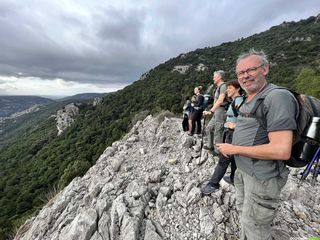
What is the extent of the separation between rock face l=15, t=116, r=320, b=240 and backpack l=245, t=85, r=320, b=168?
2.31 m

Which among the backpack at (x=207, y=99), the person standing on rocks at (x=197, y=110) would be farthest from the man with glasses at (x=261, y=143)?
the person standing on rocks at (x=197, y=110)

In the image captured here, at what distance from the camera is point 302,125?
192 cm

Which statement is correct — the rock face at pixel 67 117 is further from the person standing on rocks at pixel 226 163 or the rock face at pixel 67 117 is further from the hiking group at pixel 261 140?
the hiking group at pixel 261 140

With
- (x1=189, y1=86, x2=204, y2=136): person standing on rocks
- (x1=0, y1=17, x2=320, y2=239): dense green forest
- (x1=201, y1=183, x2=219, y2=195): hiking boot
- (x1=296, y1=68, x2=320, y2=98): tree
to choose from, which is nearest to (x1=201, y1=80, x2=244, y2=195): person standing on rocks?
(x1=201, y1=183, x2=219, y2=195): hiking boot

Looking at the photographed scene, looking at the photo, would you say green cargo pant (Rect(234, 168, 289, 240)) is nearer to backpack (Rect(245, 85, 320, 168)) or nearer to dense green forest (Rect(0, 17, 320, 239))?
backpack (Rect(245, 85, 320, 168))

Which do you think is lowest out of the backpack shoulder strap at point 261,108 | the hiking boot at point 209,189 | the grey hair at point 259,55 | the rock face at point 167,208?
the rock face at point 167,208

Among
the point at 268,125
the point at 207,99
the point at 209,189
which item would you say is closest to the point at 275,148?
the point at 268,125

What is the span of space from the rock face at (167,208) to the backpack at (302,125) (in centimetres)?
231

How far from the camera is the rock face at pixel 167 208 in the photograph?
159 inches

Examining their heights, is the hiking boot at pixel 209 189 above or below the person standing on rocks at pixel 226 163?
below

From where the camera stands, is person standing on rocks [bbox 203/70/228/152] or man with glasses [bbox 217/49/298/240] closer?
man with glasses [bbox 217/49/298/240]

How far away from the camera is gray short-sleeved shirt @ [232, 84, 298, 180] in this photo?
1.80 m

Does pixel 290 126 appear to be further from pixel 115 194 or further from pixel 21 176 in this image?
pixel 21 176

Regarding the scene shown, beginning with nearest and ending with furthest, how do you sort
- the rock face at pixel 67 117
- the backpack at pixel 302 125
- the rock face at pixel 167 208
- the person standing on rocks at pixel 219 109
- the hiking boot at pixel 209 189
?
the backpack at pixel 302 125
the rock face at pixel 167 208
the hiking boot at pixel 209 189
the person standing on rocks at pixel 219 109
the rock face at pixel 67 117
